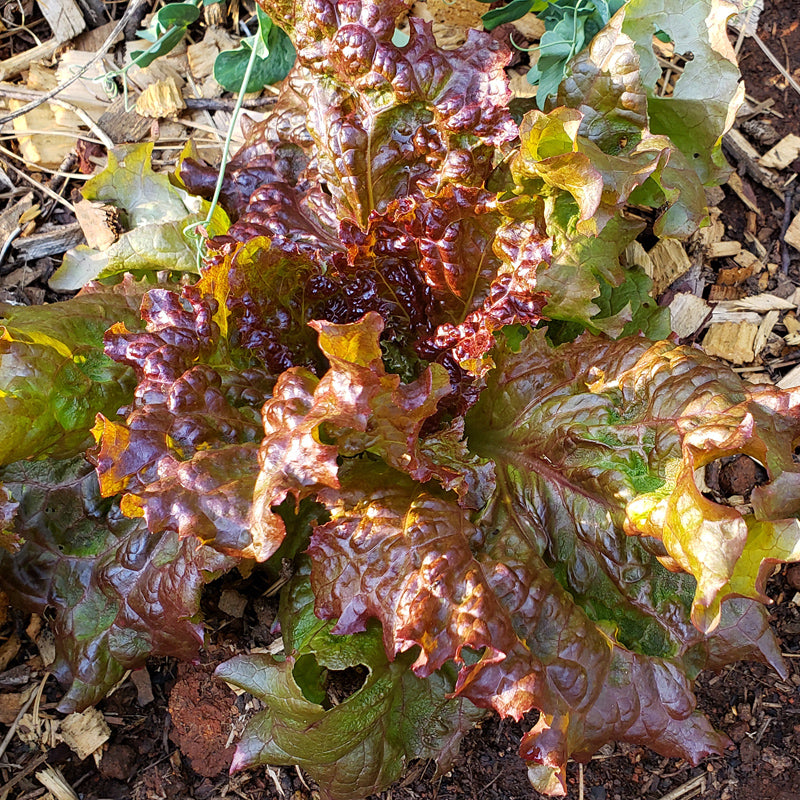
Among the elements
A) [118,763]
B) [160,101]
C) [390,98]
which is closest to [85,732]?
[118,763]

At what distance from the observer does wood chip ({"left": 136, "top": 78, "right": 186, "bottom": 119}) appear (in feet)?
10.2

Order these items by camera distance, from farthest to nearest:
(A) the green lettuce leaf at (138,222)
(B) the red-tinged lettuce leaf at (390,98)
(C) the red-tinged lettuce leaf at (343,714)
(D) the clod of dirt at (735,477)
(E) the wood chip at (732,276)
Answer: (E) the wood chip at (732,276) → (D) the clod of dirt at (735,477) → (A) the green lettuce leaf at (138,222) → (C) the red-tinged lettuce leaf at (343,714) → (B) the red-tinged lettuce leaf at (390,98)

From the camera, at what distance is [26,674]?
2.60 m

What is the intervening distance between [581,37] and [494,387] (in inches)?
45.0

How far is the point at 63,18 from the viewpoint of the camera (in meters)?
3.19

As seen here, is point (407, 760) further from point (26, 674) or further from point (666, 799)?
point (26, 674)

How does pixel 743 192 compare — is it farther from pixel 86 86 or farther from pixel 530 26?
pixel 86 86

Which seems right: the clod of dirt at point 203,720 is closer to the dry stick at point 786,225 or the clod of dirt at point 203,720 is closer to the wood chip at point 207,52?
the wood chip at point 207,52

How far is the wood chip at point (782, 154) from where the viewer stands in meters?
3.07

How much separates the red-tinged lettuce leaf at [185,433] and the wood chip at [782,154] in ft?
7.35

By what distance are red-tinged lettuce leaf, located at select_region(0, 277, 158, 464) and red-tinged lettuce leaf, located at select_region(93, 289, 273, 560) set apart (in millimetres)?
200

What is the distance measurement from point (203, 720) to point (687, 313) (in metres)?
2.19

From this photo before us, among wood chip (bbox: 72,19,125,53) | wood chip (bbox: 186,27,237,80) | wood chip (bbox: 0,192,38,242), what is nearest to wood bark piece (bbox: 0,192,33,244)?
wood chip (bbox: 0,192,38,242)

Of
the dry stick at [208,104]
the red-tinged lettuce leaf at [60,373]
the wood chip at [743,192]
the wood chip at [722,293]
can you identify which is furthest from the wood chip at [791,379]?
the dry stick at [208,104]
